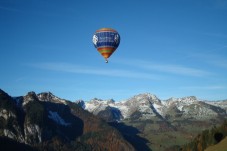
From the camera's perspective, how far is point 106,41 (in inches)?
4993

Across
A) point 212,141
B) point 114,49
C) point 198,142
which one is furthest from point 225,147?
point 114,49

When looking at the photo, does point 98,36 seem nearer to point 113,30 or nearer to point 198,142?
point 113,30

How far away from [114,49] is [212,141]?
288 ft

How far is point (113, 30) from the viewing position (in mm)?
128625

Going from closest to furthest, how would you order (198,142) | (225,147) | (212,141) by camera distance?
(225,147) < (212,141) < (198,142)

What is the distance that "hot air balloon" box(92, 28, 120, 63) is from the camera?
126750mm

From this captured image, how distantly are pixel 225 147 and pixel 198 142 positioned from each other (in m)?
48.8

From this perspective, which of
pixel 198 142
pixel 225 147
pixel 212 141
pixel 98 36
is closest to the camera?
pixel 98 36

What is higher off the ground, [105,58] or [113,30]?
[113,30]

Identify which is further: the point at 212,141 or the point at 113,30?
the point at 212,141

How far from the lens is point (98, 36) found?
127562 mm

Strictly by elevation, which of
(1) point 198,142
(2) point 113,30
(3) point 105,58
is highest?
(2) point 113,30

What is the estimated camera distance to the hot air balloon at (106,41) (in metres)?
127

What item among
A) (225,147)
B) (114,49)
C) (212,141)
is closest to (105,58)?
(114,49)
